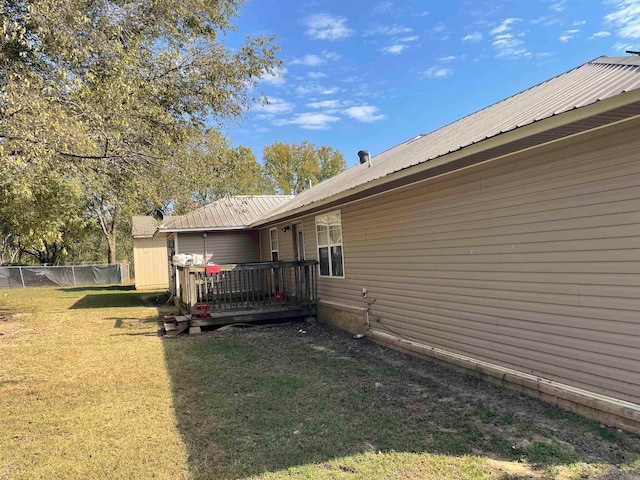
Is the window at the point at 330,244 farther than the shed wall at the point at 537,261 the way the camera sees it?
Yes

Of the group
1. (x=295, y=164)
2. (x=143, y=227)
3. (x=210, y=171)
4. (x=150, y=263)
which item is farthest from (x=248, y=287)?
(x=295, y=164)

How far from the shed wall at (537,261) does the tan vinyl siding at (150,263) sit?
54.7 ft

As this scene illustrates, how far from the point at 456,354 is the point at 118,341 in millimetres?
6101

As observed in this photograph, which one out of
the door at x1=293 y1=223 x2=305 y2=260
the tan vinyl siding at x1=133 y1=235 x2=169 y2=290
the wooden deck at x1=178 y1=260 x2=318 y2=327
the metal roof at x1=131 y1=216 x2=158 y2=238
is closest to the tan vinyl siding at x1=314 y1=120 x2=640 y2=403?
the wooden deck at x1=178 y1=260 x2=318 y2=327

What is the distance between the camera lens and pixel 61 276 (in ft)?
77.6

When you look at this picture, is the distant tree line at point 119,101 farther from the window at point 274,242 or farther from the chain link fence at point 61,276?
the chain link fence at point 61,276

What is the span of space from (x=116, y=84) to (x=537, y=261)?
18.6 feet

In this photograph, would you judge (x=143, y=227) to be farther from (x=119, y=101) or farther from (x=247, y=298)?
(x=119, y=101)

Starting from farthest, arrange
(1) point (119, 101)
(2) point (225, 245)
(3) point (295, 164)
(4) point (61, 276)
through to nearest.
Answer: (3) point (295, 164) < (4) point (61, 276) < (2) point (225, 245) < (1) point (119, 101)

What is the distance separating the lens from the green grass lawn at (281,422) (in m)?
3.02

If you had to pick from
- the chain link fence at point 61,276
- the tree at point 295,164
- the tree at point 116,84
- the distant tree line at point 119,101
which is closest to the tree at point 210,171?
the distant tree line at point 119,101

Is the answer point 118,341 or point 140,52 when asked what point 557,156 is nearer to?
point 140,52

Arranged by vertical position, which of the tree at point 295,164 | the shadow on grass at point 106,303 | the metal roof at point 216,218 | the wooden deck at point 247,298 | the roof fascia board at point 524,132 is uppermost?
the tree at point 295,164

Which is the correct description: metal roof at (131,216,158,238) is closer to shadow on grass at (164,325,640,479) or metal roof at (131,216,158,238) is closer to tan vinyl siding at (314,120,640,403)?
shadow on grass at (164,325,640,479)
